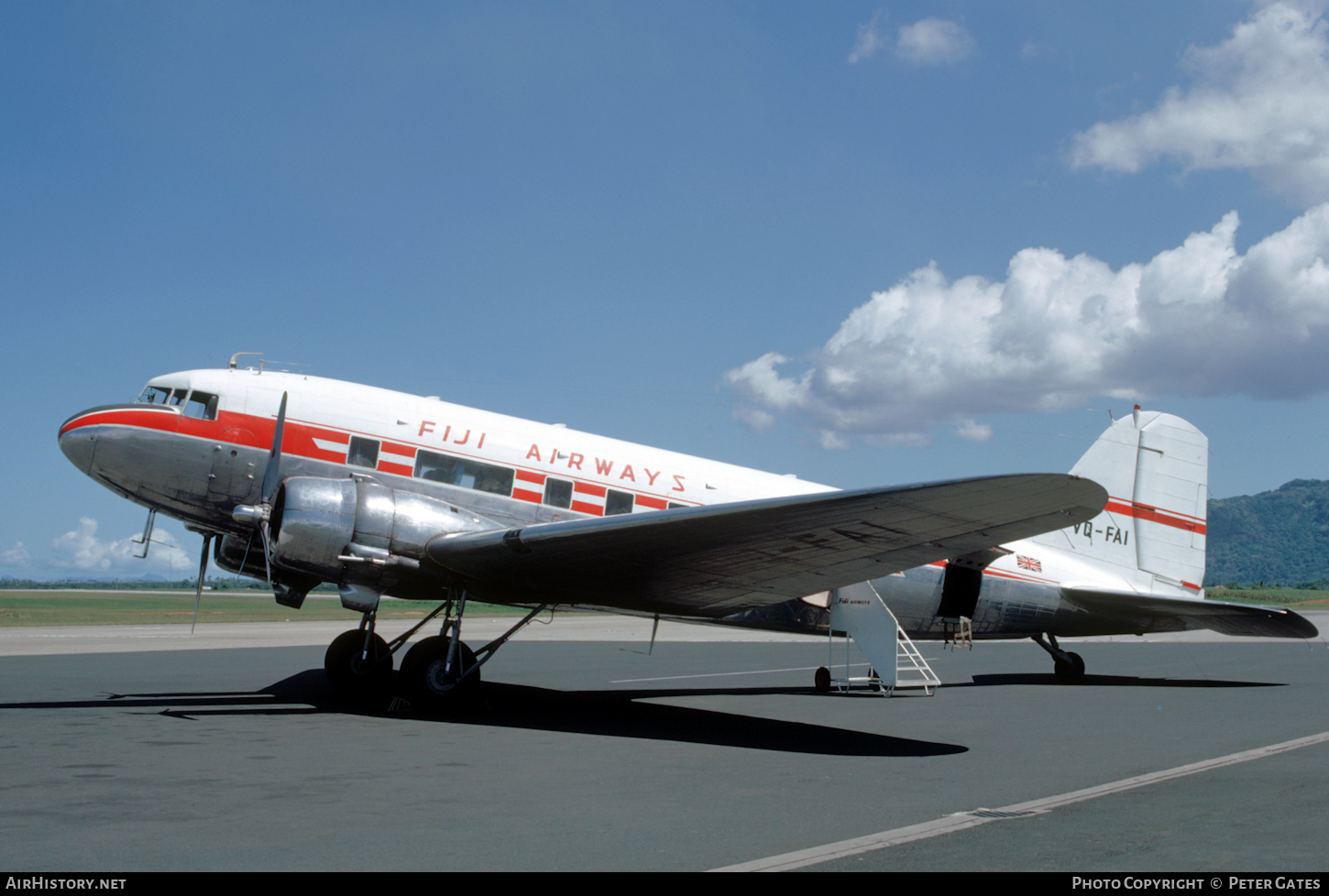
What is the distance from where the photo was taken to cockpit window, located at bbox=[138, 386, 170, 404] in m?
12.3

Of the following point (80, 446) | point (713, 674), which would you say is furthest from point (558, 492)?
point (713, 674)

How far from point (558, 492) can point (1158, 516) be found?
10556 mm

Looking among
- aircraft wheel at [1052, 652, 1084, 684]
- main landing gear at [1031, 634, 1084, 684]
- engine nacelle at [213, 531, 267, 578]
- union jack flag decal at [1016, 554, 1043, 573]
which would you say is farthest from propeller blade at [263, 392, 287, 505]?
aircraft wheel at [1052, 652, 1084, 684]

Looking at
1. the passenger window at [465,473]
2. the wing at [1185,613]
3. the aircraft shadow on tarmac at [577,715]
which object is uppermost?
the passenger window at [465,473]

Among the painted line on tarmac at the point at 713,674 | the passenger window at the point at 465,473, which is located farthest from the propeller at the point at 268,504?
the painted line on tarmac at the point at 713,674

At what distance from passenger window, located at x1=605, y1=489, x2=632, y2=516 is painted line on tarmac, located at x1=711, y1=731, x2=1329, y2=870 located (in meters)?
7.09

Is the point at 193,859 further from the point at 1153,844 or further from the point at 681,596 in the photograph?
the point at 681,596

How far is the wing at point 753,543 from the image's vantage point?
25.6 ft

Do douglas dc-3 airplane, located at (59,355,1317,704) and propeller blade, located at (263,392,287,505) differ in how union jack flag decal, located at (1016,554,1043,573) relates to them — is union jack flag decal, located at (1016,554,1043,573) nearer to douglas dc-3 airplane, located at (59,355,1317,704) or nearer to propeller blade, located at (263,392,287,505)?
douglas dc-3 airplane, located at (59,355,1317,704)

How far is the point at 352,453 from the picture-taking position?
39.7ft

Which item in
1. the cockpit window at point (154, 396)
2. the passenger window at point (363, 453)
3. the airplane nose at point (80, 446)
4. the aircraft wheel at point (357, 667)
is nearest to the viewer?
the airplane nose at point (80, 446)

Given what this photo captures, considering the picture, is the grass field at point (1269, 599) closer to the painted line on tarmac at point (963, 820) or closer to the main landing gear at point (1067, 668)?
the main landing gear at point (1067, 668)

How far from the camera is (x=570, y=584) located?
11086 millimetres

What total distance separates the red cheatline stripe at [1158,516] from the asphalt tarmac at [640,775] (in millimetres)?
2735
